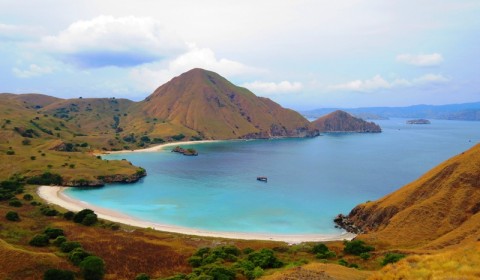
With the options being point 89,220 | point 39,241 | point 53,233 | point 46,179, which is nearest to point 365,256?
point 39,241

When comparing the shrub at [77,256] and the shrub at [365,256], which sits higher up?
the shrub at [77,256]

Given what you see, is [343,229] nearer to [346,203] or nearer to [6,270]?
[346,203]

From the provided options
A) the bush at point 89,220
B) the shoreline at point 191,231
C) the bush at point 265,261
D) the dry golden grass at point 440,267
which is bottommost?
the shoreline at point 191,231

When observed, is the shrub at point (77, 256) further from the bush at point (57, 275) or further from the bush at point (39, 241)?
the bush at point (39, 241)

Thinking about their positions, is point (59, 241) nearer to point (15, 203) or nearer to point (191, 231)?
point (191, 231)

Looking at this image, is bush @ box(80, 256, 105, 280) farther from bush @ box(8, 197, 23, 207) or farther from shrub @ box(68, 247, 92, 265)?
bush @ box(8, 197, 23, 207)

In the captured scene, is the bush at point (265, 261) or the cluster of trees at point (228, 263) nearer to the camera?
the cluster of trees at point (228, 263)

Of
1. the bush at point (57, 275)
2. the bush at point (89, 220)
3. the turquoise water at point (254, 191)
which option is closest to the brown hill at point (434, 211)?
the turquoise water at point (254, 191)

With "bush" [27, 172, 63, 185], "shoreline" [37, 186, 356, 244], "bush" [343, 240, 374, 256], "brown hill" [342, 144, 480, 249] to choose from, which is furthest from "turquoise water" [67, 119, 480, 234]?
"bush" [343, 240, 374, 256]
